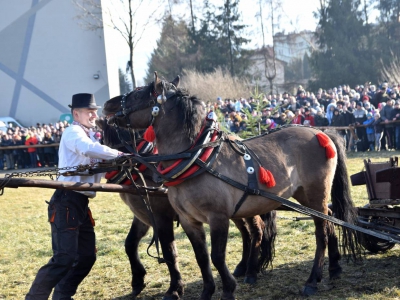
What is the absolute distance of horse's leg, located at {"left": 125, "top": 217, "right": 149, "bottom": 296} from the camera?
19.3ft

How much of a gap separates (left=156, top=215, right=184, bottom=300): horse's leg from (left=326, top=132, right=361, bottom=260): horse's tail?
1.84 metres

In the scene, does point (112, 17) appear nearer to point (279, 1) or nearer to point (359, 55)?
point (279, 1)

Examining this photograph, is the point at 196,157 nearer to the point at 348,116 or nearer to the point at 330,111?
the point at 348,116

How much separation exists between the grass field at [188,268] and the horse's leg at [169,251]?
17 centimetres

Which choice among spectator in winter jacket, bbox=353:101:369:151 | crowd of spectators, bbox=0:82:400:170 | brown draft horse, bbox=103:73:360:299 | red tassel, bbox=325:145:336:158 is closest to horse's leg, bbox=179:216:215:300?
brown draft horse, bbox=103:73:360:299

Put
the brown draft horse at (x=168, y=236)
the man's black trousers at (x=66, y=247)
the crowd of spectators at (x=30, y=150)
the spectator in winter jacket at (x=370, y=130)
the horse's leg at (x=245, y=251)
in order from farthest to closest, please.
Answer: the crowd of spectators at (x=30, y=150), the spectator in winter jacket at (x=370, y=130), the horse's leg at (x=245, y=251), the brown draft horse at (x=168, y=236), the man's black trousers at (x=66, y=247)

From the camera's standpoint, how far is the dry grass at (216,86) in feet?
111

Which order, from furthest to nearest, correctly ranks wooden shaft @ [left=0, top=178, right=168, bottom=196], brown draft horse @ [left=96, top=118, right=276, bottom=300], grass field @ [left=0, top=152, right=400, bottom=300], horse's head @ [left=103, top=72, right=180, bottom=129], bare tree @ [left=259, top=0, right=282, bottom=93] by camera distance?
bare tree @ [left=259, top=0, right=282, bottom=93] < brown draft horse @ [left=96, top=118, right=276, bottom=300] < grass field @ [left=0, top=152, right=400, bottom=300] < horse's head @ [left=103, top=72, right=180, bottom=129] < wooden shaft @ [left=0, top=178, right=168, bottom=196]

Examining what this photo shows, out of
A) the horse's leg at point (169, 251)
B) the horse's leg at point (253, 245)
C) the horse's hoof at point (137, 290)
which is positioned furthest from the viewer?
the horse's leg at point (253, 245)

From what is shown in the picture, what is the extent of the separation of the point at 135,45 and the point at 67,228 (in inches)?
848

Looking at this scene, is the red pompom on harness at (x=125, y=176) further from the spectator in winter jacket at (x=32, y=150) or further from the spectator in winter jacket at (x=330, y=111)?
the spectator in winter jacket at (x=32, y=150)

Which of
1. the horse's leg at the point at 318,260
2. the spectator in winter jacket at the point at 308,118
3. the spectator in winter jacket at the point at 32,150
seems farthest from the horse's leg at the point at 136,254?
A: the spectator in winter jacket at the point at 32,150

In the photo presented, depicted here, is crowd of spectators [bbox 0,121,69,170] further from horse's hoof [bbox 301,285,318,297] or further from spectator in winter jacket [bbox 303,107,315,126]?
horse's hoof [bbox 301,285,318,297]

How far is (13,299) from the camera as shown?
5.89 metres
